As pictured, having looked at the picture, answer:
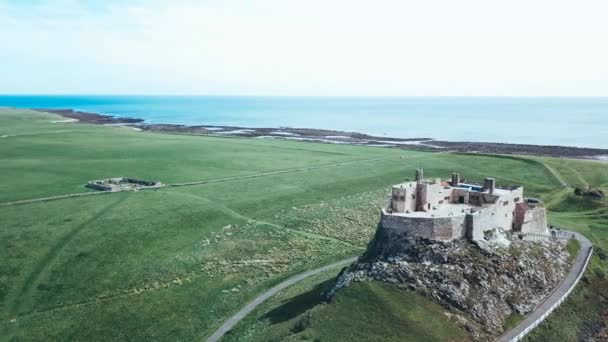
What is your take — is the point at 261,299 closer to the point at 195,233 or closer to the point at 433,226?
the point at 433,226

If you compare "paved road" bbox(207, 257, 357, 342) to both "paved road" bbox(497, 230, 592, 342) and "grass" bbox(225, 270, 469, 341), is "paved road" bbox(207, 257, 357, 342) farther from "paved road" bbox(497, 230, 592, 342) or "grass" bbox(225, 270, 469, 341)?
"paved road" bbox(497, 230, 592, 342)

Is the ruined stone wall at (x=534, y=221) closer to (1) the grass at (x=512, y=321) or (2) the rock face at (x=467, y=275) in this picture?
(2) the rock face at (x=467, y=275)

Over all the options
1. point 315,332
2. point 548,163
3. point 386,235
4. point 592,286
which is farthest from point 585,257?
point 548,163

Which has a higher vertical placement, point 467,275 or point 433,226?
point 433,226

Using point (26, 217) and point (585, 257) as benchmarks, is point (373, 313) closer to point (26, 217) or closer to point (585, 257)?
point (585, 257)

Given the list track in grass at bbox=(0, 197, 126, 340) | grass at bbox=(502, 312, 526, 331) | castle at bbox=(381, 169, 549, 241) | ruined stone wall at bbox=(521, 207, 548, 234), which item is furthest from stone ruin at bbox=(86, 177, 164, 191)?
grass at bbox=(502, 312, 526, 331)

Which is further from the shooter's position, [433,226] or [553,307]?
[433,226]

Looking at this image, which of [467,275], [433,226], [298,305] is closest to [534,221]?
[467,275]
